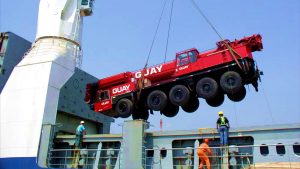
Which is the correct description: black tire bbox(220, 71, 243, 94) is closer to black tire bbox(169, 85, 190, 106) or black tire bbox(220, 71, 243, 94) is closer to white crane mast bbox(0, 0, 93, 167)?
black tire bbox(169, 85, 190, 106)

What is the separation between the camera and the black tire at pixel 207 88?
12484mm

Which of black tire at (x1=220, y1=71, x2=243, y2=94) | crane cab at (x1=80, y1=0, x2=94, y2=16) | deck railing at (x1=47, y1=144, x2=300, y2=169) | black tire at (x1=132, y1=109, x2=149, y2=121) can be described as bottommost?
deck railing at (x1=47, y1=144, x2=300, y2=169)

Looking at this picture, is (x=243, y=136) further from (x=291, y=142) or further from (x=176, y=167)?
(x=176, y=167)

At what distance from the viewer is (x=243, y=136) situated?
10633 mm

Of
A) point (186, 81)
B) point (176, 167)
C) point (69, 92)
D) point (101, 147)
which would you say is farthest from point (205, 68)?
point (69, 92)

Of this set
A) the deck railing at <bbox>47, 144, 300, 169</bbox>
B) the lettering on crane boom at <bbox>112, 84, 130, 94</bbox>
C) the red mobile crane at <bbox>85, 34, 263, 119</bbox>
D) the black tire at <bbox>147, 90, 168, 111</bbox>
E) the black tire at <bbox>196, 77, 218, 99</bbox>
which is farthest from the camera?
the lettering on crane boom at <bbox>112, 84, 130, 94</bbox>

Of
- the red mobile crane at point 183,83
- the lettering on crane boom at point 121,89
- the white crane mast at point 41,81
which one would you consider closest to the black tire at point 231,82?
the red mobile crane at point 183,83

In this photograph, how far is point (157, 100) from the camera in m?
13.6

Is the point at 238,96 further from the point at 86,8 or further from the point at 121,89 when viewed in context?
the point at 86,8

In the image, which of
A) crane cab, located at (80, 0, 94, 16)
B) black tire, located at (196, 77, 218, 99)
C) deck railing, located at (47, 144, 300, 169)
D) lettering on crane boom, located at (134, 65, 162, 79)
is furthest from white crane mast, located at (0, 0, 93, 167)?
black tire, located at (196, 77, 218, 99)

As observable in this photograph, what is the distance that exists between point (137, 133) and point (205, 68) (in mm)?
3703

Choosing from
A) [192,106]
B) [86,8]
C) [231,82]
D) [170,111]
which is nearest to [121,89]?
[170,111]

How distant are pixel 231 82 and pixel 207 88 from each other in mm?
919

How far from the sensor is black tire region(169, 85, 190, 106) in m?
13.0
